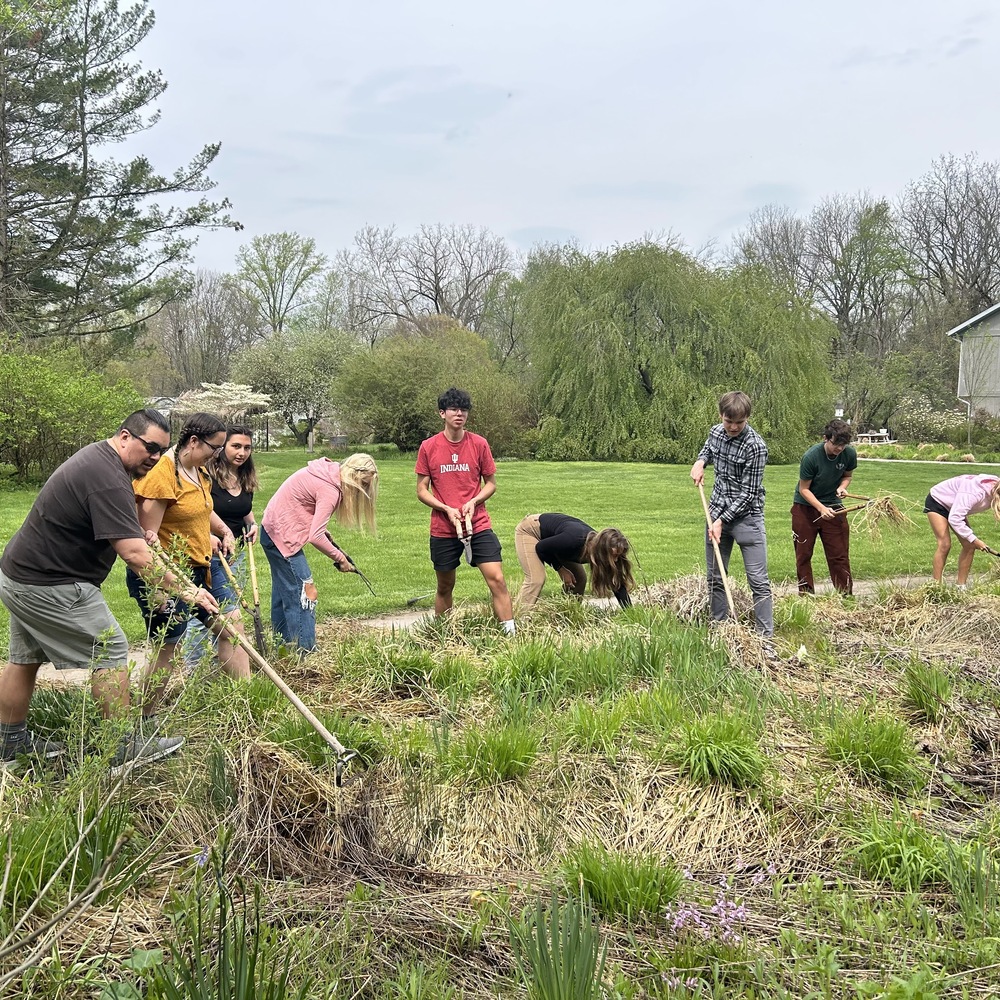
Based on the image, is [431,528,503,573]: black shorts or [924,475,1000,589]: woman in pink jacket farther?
[924,475,1000,589]: woman in pink jacket

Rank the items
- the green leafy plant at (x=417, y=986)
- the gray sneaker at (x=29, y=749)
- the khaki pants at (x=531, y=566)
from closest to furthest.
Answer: the green leafy plant at (x=417, y=986) → the gray sneaker at (x=29, y=749) → the khaki pants at (x=531, y=566)

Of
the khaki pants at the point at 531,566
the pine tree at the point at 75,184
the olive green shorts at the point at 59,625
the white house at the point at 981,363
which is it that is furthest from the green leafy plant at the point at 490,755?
the white house at the point at 981,363

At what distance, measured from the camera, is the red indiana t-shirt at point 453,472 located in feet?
18.9

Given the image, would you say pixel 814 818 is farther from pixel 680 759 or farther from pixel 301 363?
pixel 301 363

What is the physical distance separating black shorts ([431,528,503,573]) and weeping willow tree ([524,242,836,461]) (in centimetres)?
2144

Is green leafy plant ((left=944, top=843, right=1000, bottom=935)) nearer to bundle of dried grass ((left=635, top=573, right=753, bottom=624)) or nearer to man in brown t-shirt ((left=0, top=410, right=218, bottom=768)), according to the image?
bundle of dried grass ((left=635, top=573, right=753, bottom=624))

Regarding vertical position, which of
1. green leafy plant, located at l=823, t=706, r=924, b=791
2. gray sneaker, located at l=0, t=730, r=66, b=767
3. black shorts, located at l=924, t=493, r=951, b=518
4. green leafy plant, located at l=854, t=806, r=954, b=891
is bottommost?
green leafy plant, located at l=854, t=806, r=954, b=891

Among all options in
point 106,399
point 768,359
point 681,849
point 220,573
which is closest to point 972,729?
point 681,849

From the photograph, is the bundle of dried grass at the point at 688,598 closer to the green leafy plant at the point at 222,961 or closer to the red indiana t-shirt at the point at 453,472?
the red indiana t-shirt at the point at 453,472

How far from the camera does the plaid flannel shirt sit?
18.5ft

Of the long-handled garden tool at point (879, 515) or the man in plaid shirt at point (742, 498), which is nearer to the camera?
the man in plaid shirt at point (742, 498)

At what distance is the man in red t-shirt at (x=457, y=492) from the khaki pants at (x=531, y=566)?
348 mm

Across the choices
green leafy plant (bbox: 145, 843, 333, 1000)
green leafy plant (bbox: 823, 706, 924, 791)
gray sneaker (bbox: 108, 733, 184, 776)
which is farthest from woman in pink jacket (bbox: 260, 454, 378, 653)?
green leafy plant (bbox: 823, 706, 924, 791)

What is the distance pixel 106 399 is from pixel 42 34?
10.00 m
